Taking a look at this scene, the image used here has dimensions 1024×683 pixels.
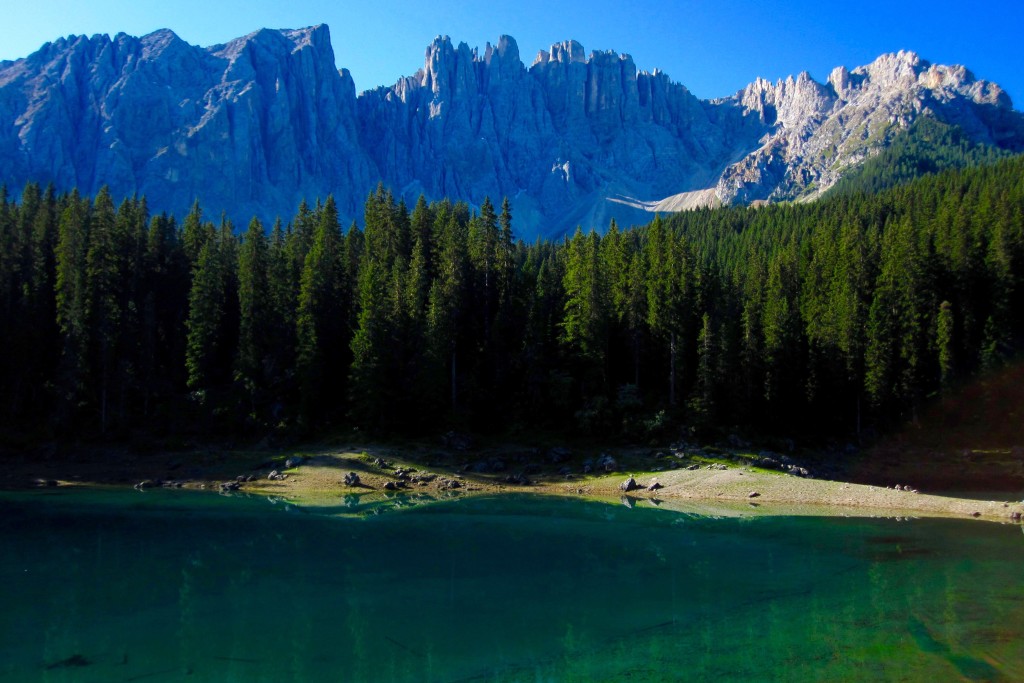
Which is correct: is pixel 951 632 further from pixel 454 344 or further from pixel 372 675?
pixel 454 344

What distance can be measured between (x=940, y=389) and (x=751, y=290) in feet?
75.2

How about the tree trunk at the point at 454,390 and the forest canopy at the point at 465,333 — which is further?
the tree trunk at the point at 454,390

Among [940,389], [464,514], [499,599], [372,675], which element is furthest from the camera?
[940,389]

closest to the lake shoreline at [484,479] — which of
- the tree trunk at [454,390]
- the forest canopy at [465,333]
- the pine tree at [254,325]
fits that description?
the forest canopy at [465,333]

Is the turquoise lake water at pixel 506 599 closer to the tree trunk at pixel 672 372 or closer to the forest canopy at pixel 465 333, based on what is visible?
the tree trunk at pixel 672 372

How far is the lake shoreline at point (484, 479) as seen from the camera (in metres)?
40.7

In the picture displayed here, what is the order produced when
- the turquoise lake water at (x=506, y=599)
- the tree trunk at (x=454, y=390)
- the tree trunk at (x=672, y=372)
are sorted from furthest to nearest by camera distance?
the tree trunk at (x=454, y=390) < the tree trunk at (x=672, y=372) < the turquoise lake water at (x=506, y=599)

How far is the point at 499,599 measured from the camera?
2181 cm

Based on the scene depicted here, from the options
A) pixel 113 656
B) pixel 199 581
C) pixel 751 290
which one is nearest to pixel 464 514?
pixel 199 581

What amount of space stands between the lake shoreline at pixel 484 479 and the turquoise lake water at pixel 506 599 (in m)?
5.45

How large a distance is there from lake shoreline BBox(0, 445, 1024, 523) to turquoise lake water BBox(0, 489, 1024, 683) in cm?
545

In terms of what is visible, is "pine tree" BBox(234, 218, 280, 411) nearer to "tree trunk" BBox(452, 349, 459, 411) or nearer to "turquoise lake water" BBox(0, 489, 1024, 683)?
"tree trunk" BBox(452, 349, 459, 411)

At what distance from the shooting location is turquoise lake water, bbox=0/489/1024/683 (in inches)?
629

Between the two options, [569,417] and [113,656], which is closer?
[113,656]
